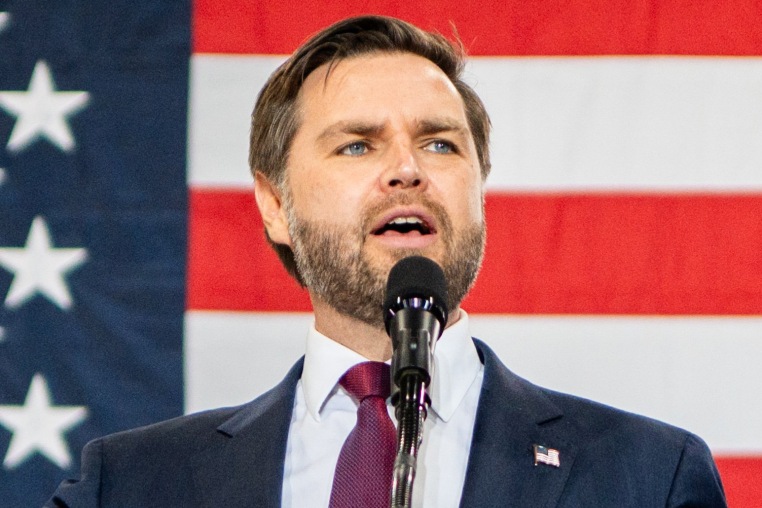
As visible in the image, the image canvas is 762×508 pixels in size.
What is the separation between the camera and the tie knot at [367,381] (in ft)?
4.92

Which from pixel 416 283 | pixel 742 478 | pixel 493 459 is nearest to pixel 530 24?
pixel 742 478

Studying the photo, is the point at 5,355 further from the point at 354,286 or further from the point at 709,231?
the point at 709,231

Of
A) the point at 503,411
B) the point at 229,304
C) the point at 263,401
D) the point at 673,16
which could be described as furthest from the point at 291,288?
the point at 673,16

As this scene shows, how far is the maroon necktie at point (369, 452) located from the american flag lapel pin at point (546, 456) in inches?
6.8

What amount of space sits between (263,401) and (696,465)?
1.94 ft

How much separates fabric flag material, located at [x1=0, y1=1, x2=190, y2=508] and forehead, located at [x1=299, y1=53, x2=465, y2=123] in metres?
0.49

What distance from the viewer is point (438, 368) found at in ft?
5.02

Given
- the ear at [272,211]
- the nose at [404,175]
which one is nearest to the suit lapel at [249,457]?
the ear at [272,211]

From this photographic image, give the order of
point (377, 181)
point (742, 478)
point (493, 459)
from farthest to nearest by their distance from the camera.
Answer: point (742, 478) → point (377, 181) → point (493, 459)

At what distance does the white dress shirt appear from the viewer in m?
1.45

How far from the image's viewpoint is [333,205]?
1551 mm

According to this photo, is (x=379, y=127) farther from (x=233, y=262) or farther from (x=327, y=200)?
(x=233, y=262)

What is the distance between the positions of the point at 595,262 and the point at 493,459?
0.73 m

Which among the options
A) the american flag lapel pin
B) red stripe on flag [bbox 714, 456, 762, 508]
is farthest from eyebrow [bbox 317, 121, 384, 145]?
red stripe on flag [bbox 714, 456, 762, 508]
